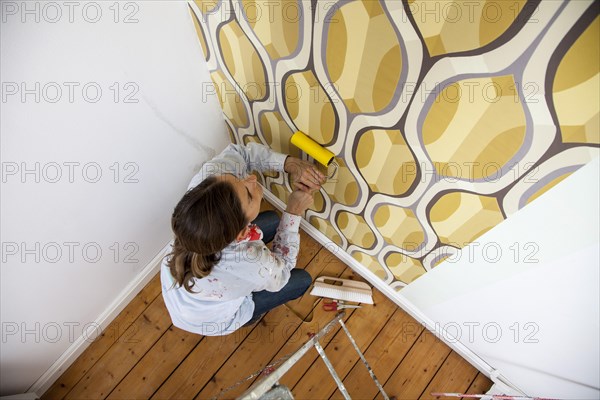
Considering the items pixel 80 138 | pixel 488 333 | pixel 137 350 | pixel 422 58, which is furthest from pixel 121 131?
pixel 488 333

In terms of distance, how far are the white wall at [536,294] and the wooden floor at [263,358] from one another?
155 millimetres

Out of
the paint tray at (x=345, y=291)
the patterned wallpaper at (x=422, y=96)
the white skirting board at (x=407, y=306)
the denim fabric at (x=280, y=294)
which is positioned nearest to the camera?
the patterned wallpaper at (x=422, y=96)

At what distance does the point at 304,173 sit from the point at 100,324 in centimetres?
109

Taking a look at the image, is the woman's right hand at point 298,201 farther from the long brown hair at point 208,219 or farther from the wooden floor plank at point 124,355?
the wooden floor plank at point 124,355

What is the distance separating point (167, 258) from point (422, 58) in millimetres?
881

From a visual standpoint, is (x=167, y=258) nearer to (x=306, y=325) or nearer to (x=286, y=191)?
(x=286, y=191)

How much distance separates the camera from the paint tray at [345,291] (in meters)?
1.58

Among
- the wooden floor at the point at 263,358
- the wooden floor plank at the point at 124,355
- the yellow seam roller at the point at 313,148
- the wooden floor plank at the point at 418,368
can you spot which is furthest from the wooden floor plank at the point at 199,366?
the yellow seam roller at the point at 313,148

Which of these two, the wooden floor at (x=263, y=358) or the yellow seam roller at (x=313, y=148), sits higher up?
the yellow seam roller at (x=313, y=148)

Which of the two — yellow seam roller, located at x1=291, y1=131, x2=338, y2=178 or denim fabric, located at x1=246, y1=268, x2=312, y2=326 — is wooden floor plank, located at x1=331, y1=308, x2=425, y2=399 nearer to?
denim fabric, located at x1=246, y1=268, x2=312, y2=326

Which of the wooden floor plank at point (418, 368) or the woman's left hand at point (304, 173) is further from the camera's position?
the wooden floor plank at point (418, 368)

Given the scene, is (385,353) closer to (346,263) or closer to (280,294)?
(346,263)

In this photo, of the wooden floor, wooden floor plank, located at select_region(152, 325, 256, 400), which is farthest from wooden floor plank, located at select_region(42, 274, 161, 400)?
wooden floor plank, located at select_region(152, 325, 256, 400)

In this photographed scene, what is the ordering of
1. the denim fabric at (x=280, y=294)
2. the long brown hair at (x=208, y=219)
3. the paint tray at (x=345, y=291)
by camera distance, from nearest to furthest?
the long brown hair at (x=208, y=219) < the denim fabric at (x=280, y=294) < the paint tray at (x=345, y=291)
